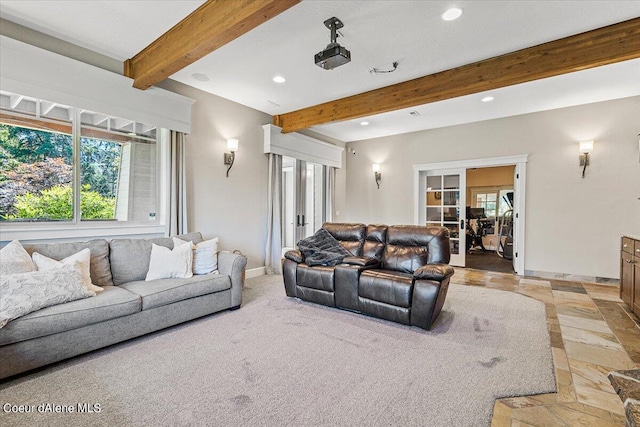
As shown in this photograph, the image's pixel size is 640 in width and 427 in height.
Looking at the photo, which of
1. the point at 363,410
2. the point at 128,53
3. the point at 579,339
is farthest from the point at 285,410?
the point at 128,53

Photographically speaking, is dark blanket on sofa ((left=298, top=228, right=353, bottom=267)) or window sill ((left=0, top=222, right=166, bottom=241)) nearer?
window sill ((left=0, top=222, right=166, bottom=241))

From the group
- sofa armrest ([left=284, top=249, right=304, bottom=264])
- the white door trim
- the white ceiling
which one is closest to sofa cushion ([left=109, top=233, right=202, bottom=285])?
sofa armrest ([left=284, top=249, right=304, bottom=264])

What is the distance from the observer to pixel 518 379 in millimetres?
2105

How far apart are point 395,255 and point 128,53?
395 centimetres

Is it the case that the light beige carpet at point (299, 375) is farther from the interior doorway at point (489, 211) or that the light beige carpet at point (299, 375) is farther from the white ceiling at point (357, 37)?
the interior doorway at point (489, 211)

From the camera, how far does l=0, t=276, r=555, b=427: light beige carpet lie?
1737mm

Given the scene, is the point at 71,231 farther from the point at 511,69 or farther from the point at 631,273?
the point at 631,273

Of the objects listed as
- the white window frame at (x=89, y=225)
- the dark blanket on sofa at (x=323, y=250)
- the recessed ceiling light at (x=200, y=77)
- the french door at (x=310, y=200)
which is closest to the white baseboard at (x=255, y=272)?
the french door at (x=310, y=200)

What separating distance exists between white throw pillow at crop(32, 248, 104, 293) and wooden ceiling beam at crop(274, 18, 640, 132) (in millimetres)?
3776

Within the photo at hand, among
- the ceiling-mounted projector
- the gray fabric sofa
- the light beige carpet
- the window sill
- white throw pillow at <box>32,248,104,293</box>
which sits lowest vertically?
the light beige carpet

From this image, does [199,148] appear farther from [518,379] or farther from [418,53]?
[518,379]

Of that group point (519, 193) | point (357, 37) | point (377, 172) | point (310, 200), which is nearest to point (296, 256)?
point (357, 37)

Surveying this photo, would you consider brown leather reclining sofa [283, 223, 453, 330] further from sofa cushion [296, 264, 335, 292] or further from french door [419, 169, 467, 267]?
french door [419, 169, 467, 267]

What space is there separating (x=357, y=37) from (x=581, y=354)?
11.6ft
